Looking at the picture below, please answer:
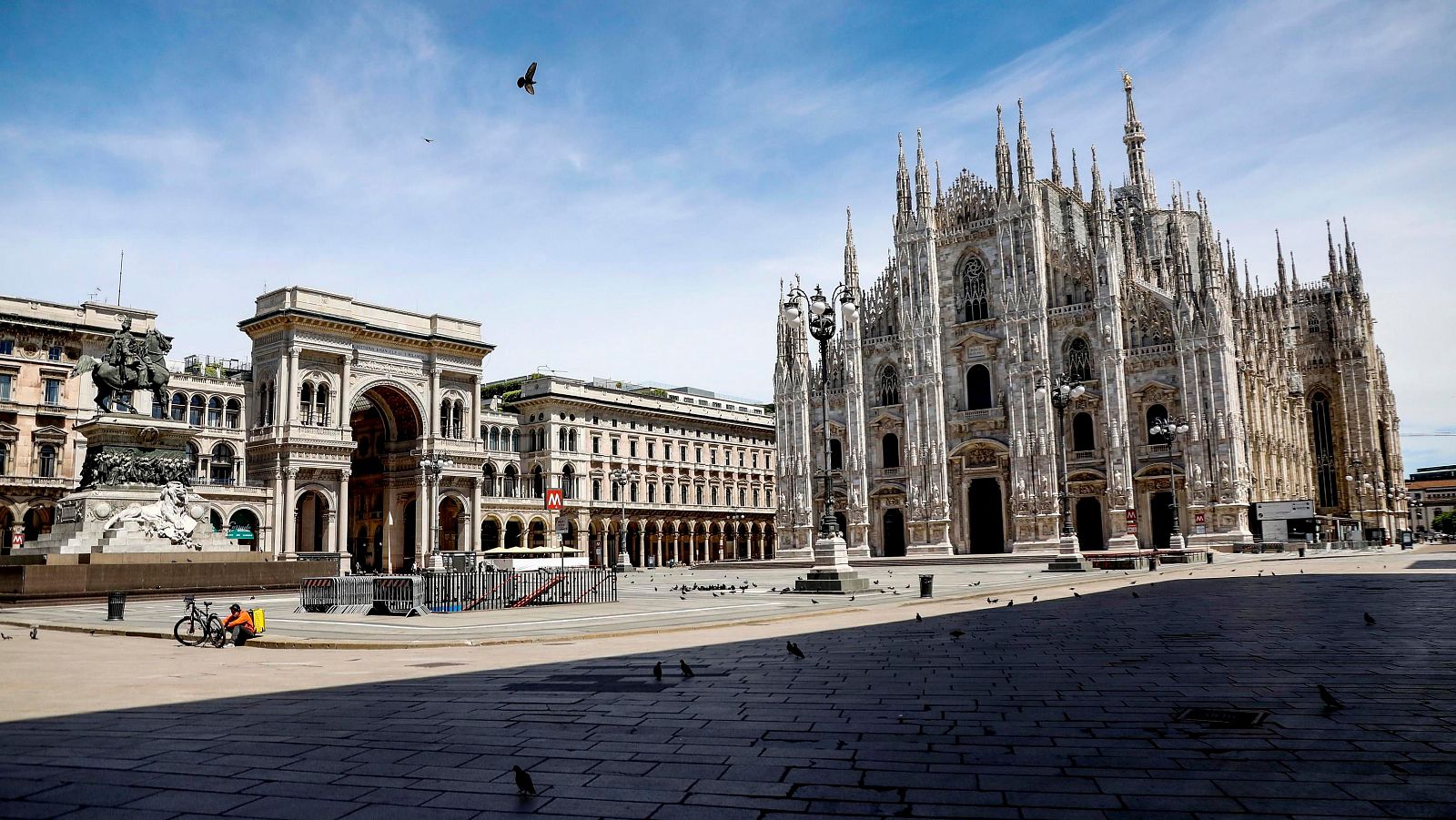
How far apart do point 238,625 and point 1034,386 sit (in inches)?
1918

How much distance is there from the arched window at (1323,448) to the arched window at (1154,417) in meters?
36.8

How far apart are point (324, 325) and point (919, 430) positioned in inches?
1381

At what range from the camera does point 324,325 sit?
53.6 m

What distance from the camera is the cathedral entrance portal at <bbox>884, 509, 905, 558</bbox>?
2450 inches

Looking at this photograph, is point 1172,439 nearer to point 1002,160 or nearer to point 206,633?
point 1002,160

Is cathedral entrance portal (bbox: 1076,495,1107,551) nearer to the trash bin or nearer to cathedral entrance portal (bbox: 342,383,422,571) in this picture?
cathedral entrance portal (bbox: 342,383,422,571)

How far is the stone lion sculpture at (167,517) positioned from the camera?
90.3ft

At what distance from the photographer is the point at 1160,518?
2116 inches

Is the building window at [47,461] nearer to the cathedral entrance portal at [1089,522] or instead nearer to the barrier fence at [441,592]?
the barrier fence at [441,592]

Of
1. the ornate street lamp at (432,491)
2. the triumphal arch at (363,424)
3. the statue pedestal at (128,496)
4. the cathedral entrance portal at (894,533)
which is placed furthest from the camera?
the cathedral entrance portal at (894,533)

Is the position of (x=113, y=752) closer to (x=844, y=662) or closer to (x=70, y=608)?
(x=844, y=662)

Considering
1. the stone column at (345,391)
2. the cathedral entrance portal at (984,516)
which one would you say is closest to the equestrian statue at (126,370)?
the stone column at (345,391)

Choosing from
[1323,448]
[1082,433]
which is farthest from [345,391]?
[1323,448]

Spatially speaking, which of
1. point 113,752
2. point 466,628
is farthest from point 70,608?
point 113,752
